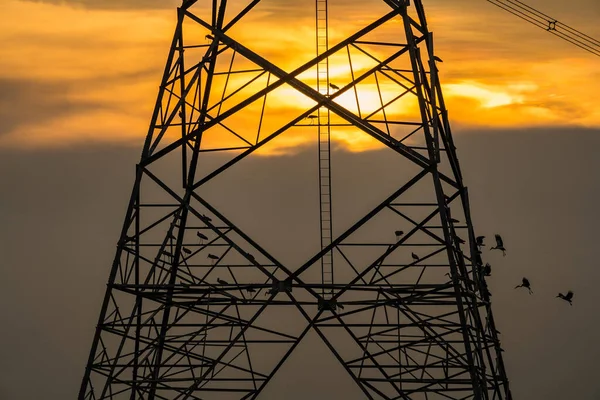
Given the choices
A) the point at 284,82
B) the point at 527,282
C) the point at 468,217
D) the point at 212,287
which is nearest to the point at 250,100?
the point at 284,82

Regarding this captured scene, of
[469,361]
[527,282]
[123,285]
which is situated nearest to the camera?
[469,361]

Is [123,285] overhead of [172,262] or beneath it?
beneath

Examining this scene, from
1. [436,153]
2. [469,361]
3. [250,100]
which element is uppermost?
[250,100]

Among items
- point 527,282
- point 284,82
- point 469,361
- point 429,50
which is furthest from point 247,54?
point 527,282

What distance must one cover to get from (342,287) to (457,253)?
3.89m

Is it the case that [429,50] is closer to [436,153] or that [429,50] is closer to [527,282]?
[436,153]

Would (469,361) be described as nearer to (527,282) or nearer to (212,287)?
(212,287)

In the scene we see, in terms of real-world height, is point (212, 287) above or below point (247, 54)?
below

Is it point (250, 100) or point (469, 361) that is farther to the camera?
point (250, 100)

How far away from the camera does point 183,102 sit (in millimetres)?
34500

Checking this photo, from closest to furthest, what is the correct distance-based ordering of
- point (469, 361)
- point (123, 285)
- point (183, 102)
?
point (469, 361) → point (123, 285) → point (183, 102)

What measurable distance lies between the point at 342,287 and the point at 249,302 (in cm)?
275

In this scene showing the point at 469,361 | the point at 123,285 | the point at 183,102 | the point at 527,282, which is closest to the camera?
the point at 469,361

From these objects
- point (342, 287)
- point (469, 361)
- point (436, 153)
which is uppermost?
point (436, 153)
